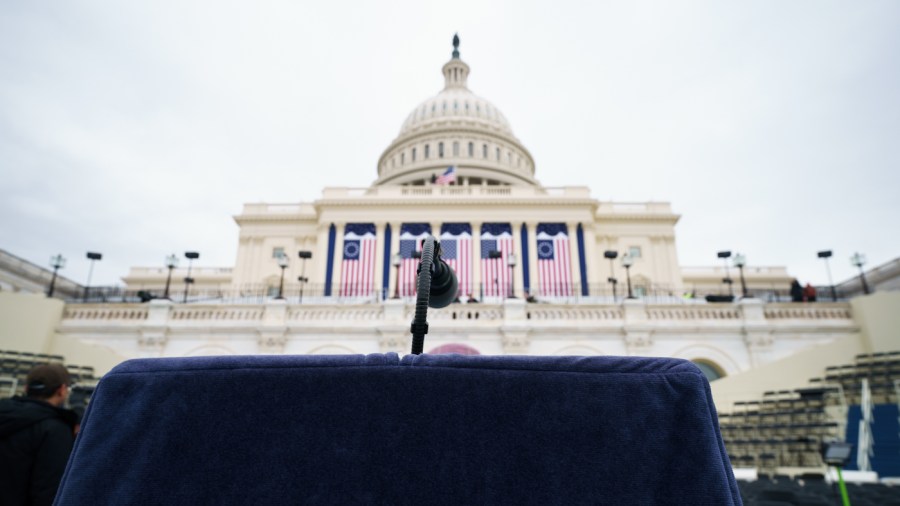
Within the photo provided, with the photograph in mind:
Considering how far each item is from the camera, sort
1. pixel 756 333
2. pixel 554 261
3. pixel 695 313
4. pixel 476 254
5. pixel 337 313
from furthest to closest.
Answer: pixel 476 254
pixel 554 261
pixel 337 313
pixel 695 313
pixel 756 333

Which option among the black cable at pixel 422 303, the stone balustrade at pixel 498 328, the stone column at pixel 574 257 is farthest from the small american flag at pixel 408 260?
the black cable at pixel 422 303

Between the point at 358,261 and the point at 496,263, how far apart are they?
11.2 meters

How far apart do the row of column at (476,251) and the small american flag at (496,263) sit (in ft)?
1.52

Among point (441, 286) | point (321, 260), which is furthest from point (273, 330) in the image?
point (321, 260)

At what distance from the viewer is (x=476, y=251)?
131 ft

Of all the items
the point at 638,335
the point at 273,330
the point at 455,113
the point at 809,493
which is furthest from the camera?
the point at 455,113

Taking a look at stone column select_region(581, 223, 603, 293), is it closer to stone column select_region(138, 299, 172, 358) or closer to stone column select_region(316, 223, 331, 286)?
stone column select_region(316, 223, 331, 286)

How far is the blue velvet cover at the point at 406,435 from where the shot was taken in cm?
130

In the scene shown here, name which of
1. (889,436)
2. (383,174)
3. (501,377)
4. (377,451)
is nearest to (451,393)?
(501,377)

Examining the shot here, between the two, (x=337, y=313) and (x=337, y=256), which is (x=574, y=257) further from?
(x=337, y=313)

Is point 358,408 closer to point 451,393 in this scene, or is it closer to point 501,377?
point 451,393

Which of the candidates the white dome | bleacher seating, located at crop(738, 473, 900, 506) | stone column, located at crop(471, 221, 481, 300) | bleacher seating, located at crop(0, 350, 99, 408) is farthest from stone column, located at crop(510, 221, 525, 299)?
the white dome

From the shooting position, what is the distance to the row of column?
37781mm

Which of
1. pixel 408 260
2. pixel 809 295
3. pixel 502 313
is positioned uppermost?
pixel 408 260
